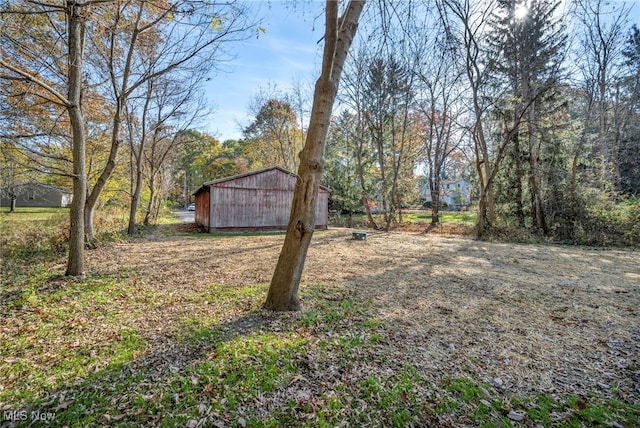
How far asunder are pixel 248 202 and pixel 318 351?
12463 millimetres

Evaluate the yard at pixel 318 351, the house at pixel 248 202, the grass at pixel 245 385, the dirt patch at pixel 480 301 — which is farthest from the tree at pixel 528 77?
the grass at pixel 245 385

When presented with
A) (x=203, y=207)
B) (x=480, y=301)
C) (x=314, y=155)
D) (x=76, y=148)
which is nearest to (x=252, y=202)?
(x=203, y=207)

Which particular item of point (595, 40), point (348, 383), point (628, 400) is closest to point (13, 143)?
point (348, 383)

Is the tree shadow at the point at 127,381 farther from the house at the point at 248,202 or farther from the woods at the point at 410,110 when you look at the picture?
the house at the point at 248,202

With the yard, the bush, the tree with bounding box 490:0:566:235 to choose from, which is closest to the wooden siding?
the yard

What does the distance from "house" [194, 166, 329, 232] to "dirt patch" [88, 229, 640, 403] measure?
4.91 metres

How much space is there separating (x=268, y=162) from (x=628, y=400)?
29661 millimetres

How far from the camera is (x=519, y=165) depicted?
13.9m

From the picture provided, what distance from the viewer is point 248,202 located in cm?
1469

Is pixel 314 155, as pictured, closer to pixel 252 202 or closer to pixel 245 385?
pixel 245 385

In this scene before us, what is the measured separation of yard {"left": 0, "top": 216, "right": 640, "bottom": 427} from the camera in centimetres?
216

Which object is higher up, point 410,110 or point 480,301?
point 410,110

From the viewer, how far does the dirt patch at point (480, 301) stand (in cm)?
282

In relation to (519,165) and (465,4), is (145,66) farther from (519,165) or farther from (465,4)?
(519,165)
